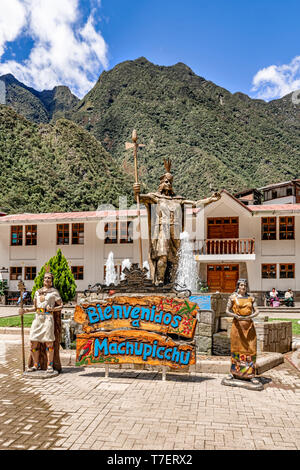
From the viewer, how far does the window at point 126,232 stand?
2566 cm

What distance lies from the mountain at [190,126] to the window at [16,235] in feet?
133

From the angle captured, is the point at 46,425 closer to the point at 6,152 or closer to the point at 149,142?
the point at 6,152

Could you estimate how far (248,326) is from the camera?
6367 millimetres

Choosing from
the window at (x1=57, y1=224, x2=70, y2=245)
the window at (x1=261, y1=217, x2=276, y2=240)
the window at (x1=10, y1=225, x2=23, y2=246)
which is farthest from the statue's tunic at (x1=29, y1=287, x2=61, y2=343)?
the window at (x1=10, y1=225, x2=23, y2=246)

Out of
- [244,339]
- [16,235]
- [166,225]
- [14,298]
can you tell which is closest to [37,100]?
[16,235]

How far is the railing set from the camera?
74.8ft

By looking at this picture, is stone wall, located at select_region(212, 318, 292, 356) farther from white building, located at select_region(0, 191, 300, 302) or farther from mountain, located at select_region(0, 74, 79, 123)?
mountain, located at select_region(0, 74, 79, 123)

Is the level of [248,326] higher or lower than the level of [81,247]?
lower

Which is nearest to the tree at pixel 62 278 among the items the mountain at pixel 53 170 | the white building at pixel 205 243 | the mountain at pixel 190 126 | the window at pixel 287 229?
the white building at pixel 205 243

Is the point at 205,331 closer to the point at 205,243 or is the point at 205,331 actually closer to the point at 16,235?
the point at 205,243

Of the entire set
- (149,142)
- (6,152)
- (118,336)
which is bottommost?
(118,336)

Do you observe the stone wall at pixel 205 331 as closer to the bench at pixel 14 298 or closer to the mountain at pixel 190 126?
the bench at pixel 14 298

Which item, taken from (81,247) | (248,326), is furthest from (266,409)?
(81,247)

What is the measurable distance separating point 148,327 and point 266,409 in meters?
2.40
